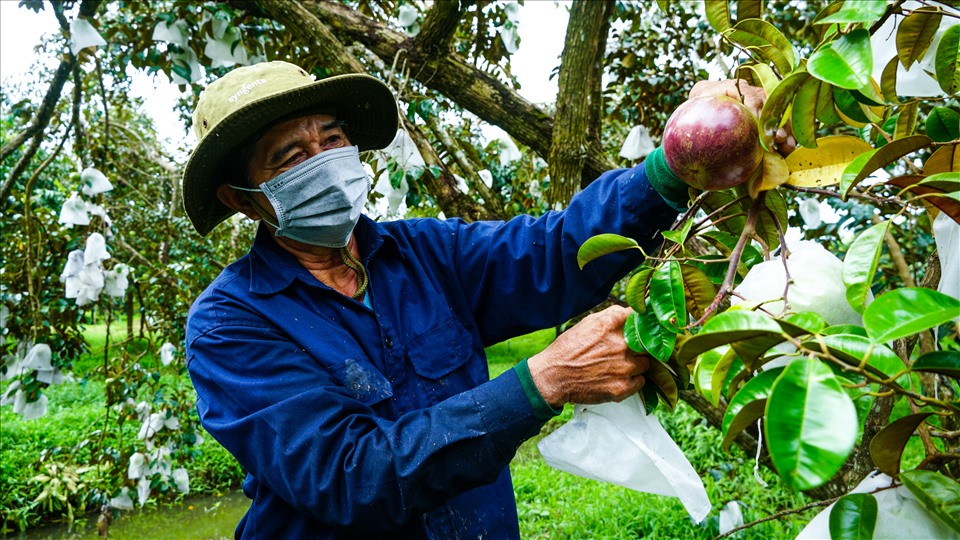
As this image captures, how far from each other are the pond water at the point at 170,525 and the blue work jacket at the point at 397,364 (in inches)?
151

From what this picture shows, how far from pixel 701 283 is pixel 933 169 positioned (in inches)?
11.7

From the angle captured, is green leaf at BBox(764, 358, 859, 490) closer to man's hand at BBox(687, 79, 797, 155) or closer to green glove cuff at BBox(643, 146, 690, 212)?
man's hand at BBox(687, 79, 797, 155)

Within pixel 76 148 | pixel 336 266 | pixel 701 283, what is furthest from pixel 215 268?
pixel 701 283

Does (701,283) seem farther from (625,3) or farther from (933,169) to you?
(625,3)

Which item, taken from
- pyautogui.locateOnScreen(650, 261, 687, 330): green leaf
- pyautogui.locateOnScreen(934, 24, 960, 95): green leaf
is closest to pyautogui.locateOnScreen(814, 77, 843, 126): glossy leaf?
pyautogui.locateOnScreen(934, 24, 960, 95): green leaf

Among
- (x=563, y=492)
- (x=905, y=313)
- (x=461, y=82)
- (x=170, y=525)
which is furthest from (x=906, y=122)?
(x=170, y=525)

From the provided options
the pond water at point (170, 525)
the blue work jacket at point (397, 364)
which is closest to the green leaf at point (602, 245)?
the blue work jacket at point (397, 364)

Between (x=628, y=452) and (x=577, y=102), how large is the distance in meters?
1.20

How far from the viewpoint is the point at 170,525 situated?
16.4ft

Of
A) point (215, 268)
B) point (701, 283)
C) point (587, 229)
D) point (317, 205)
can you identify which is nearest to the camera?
point (701, 283)

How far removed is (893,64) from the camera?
0.86m

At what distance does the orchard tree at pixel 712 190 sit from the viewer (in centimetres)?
59

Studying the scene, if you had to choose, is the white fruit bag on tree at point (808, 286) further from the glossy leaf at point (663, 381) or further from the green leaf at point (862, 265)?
the glossy leaf at point (663, 381)

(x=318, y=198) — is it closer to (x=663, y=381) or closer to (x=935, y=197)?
(x=663, y=381)
